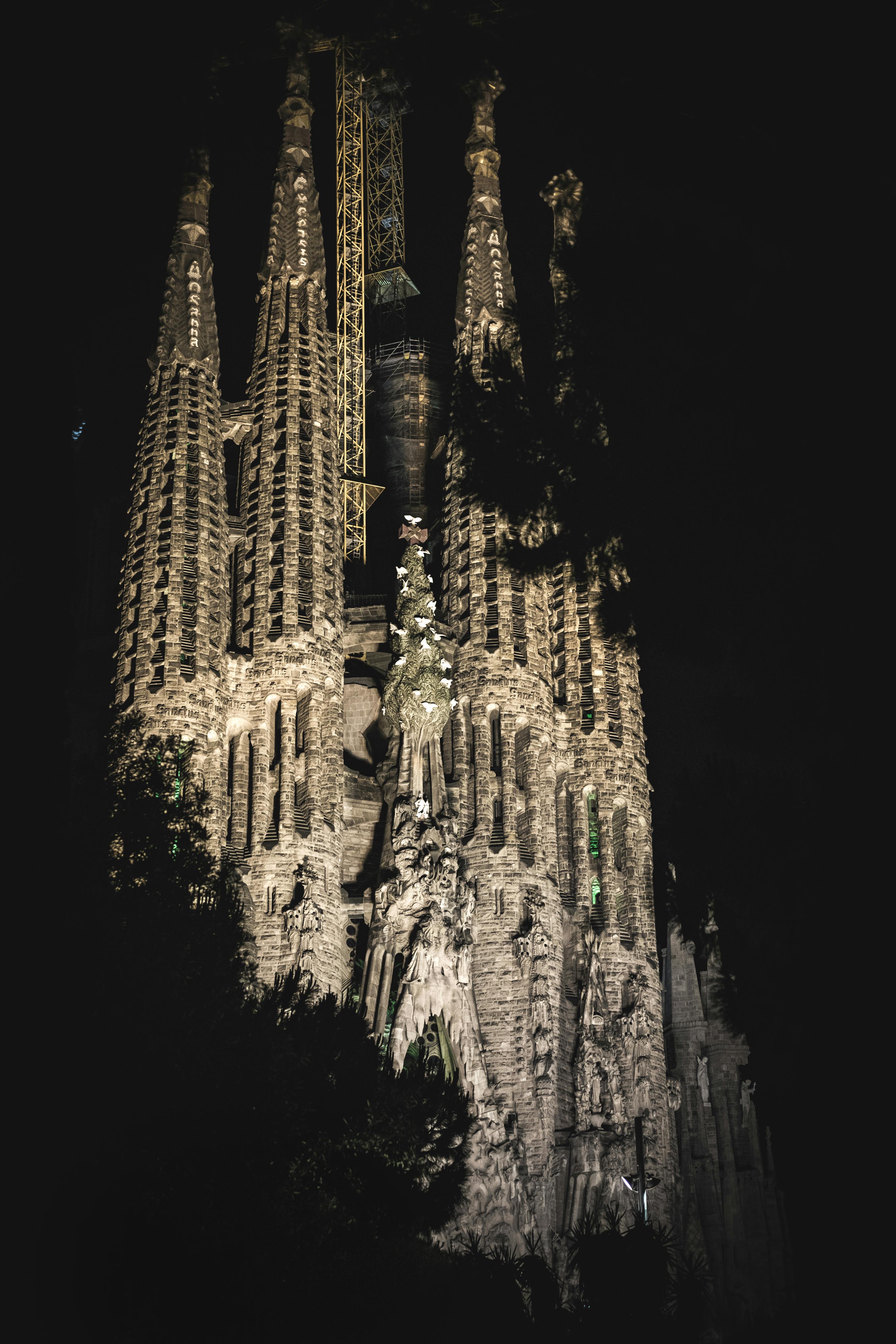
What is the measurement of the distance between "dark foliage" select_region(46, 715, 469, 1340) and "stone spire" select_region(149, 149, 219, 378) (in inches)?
566

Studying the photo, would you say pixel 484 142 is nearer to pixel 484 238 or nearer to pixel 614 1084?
pixel 484 238

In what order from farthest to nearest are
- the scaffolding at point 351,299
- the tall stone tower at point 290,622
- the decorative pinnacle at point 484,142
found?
the scaffolding at point 351,299 < the decorative pinnacle at point 484,142 < the tall stone tower at point 290,622

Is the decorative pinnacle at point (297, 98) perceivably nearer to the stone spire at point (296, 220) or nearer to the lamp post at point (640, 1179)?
the stone spire at point (296, 220)

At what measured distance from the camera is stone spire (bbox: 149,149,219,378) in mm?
46250

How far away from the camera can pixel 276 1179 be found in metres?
25.8

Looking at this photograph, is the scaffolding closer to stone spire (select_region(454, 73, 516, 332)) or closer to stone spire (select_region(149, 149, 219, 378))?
stone spire (select_region(454, 73, 516, 332))

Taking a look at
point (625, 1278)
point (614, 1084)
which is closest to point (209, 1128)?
point (625, 1278)

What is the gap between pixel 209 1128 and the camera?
25.7 metres

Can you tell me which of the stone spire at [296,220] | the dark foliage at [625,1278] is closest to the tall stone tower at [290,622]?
the stone spire at [296,220]

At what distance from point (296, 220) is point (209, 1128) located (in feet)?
94.4

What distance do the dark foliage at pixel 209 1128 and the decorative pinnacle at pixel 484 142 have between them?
78.1 feet

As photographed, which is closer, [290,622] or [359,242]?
[290,622]

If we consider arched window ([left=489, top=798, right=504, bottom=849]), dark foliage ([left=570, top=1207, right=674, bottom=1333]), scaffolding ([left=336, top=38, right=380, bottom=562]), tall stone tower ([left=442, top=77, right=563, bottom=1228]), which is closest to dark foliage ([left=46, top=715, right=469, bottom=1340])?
dark foliage ([left=570, top=1207, right=674, bottom=1333])

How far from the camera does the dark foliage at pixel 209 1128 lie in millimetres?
23609
